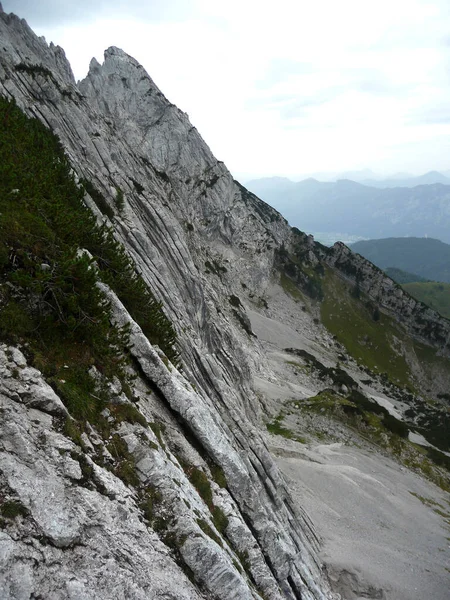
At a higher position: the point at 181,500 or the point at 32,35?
the point at 32,35

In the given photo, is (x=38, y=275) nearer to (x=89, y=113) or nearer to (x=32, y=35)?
(x=89, y=113)

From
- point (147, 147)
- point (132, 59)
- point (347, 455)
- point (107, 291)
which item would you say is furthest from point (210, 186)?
point (107, 291)

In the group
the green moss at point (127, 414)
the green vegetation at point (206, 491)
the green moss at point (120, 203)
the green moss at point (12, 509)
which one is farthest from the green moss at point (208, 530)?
the green moss at point (120, 203)

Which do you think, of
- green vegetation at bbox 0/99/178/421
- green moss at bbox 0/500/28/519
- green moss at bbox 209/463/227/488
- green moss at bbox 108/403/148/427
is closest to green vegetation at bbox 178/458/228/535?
green moss at bbox 209/463/227/488

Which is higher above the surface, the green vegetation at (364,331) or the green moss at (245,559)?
the green moss at (245,559)

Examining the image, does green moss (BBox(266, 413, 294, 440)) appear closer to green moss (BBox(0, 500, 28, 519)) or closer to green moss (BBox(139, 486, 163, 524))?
green moss (BBox(139, 486, 163, 524))

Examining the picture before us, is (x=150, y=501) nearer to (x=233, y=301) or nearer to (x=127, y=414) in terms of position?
(x=127, y=414)

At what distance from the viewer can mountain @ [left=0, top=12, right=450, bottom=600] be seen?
848 cm

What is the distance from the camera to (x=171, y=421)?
14.8 metres

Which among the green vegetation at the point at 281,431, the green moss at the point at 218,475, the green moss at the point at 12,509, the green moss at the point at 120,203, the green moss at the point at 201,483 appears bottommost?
the green vegetation at the point at 281,431

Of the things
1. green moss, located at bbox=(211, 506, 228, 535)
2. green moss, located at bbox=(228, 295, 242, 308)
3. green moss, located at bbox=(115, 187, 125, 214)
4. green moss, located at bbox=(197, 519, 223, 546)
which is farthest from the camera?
green moss, located at bbox=(228, 295, 242, 308)

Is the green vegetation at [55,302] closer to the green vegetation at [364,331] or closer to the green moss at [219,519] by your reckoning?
the green moss at [219,519]

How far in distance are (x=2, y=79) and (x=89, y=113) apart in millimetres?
16293

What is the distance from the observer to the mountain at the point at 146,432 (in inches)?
334
